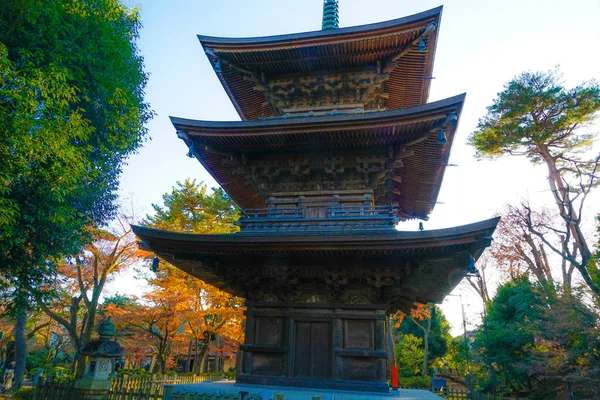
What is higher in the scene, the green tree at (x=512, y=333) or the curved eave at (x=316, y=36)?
the curved eave at (x=316, y=36)

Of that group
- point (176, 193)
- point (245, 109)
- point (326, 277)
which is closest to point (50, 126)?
point (245, 109)

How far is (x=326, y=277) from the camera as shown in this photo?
370 inches

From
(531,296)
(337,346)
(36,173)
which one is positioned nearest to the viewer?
(337,346)

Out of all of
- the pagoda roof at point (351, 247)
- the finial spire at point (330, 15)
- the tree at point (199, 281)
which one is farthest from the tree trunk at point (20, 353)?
the finial spire at point (330, 15)

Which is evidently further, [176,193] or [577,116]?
[176,193]

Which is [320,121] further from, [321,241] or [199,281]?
[199,281]

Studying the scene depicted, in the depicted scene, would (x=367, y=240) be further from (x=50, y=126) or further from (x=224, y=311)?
(x=224, y=311)

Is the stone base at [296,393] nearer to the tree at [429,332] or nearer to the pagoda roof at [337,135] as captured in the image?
the pagoda roof at [337,135]

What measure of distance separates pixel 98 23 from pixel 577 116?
28714mm

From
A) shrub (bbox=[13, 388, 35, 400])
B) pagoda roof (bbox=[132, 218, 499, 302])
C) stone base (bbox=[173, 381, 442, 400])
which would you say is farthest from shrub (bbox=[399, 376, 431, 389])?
shrub (bbox=[13, 388, 35, 400])

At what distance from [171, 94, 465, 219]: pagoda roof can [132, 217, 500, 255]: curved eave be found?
3.11 m

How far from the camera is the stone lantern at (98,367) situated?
32.4 feet

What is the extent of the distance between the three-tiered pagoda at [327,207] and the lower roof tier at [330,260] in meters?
0.04

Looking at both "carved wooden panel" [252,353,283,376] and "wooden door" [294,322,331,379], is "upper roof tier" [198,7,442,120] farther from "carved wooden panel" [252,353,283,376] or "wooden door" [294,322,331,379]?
"carved wooden panel" [252,353,283,376]
